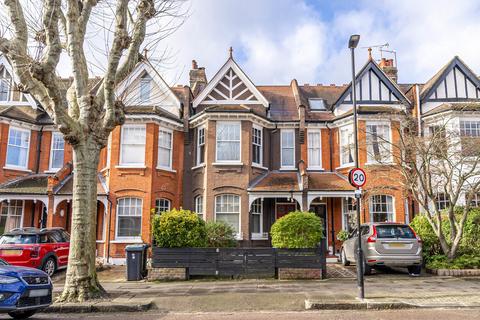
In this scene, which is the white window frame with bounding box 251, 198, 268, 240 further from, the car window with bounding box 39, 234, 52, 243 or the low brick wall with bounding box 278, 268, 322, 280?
the car window with bounding box 39, 234, 52, 243

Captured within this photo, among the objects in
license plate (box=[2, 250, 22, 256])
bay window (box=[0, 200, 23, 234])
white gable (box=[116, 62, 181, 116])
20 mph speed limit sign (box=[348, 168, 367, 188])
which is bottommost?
license plate (box=[2, 250, 22, 256])

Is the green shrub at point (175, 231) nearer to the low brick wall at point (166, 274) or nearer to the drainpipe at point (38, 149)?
the low brick wall at point (166, 274)

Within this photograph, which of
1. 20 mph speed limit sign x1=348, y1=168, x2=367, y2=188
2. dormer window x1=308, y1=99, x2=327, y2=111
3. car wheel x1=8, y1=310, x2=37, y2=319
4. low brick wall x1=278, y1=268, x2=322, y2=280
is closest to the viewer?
car wheel x1=8, y1=310, x2=37, y2=319

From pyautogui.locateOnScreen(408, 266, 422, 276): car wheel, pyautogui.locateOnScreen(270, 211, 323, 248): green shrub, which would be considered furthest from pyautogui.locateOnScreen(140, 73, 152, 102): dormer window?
pyautogui.locateOnScreen(408, 266, 422, 276): car wheel

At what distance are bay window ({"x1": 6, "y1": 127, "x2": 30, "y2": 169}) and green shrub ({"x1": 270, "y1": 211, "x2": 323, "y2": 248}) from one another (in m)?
14.1

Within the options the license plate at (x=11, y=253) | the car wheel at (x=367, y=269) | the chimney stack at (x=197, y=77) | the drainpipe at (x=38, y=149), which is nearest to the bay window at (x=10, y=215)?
the drainpipe at (x=38, y=149)

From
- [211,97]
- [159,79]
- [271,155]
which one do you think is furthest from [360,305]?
[159,79]

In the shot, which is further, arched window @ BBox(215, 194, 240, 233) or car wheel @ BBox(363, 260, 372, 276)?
arched window @ BBox(215, 194, 240, 233)

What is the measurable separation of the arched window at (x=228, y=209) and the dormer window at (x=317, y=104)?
7.52m

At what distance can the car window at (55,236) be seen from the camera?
547 inches

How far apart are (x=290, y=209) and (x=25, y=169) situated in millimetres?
13512

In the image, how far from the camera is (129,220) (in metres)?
17.2

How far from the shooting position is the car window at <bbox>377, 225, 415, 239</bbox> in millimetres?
12281

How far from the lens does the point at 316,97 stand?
73.9 ft
